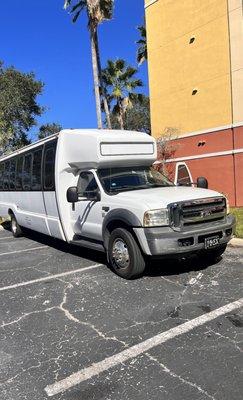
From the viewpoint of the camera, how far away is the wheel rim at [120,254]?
704 cm

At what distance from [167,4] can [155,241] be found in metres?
16.4

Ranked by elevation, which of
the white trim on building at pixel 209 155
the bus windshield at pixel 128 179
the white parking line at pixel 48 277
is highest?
the white trim on building at pixel 209 155

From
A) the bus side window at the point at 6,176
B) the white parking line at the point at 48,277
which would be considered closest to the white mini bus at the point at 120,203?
the white parking line at the point at 48,277

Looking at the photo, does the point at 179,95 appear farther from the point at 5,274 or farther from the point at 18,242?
the point at 5,274

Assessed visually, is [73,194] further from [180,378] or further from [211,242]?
[180,378]

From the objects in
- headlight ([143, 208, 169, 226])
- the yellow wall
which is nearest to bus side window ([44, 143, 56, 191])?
headlight ([143, 208, 169, 226])

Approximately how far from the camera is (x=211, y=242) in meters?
6.85

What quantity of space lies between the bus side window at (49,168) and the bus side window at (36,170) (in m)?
0.50

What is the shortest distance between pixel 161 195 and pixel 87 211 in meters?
1.81

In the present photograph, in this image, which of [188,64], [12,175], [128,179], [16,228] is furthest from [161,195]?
[188,64]

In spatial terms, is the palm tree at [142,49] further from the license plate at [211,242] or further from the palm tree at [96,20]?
the license plate at [211,242]

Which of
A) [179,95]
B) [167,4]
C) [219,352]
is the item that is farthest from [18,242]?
[167,4]

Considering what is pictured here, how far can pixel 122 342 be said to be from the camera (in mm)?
4648

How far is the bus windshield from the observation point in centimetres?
785
